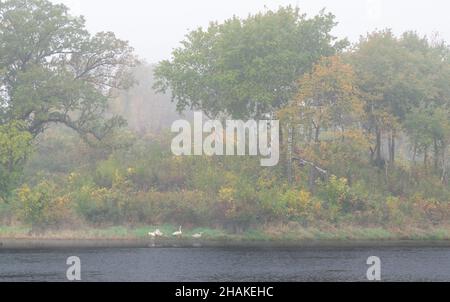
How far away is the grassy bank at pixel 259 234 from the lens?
62.9 metres

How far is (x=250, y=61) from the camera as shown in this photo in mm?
75438

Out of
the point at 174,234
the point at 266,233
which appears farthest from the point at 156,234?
the point at 266,233

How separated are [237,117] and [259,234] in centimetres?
1678

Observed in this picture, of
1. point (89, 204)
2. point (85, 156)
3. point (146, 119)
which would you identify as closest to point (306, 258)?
point (89, 204)

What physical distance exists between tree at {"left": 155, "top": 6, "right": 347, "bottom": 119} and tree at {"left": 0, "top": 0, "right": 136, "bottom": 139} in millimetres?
6342

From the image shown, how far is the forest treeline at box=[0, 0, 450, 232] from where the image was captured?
6662 cm

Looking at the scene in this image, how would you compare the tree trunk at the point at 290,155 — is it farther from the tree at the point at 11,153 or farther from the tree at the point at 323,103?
the tree at the point at 11,153

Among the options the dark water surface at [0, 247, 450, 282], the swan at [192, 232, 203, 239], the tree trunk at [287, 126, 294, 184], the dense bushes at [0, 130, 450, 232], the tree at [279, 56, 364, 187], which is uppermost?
the tree at [279, 56, 364, 187]

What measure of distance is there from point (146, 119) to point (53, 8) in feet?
172

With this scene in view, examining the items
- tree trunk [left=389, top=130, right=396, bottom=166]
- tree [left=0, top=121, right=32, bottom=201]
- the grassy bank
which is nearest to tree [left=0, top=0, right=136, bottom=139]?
tree [left=0, top=121, right=32, bottom=201]

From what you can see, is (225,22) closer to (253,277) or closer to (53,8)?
(53,8)

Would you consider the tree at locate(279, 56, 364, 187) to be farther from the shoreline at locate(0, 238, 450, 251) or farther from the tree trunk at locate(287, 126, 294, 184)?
the shoreline at locate(0, 238, 450, 251)

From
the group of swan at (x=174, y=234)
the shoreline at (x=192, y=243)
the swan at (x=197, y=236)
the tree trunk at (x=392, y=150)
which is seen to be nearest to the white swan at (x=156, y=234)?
the group of swan at (x=174, y=234)

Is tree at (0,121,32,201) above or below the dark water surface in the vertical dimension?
above
